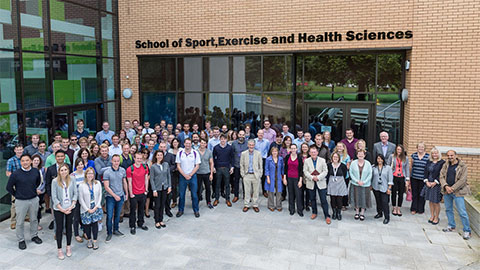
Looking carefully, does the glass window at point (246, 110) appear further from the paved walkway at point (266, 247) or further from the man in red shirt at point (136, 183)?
the man in red shirt at point (136, 183)

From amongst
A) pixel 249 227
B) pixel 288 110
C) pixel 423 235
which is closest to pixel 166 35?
pixel 288 110

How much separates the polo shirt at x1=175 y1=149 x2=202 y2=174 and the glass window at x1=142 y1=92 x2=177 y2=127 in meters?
5.54

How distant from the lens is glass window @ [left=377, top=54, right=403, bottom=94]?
12922 millimetres

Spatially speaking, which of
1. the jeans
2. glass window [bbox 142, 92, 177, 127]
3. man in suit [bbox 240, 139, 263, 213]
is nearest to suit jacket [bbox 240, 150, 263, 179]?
man in suit [bbox 240, 139, 263, 213]

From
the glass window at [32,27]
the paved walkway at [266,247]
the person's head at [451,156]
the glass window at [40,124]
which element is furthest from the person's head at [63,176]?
the person's head at [451,156]

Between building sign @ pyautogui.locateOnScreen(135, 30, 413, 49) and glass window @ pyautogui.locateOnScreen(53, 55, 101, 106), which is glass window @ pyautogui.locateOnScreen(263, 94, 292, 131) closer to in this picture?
building sign @ pyautogui.locateOnScreen(135, 30, 413, 49)

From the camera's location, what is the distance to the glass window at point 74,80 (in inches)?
489

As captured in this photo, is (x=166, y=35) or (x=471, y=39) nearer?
(x=471, y=39)

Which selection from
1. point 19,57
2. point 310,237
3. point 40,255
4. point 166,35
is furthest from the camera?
point 166,35

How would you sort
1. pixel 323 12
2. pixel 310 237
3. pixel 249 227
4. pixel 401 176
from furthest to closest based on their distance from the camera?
pixel 323 12
pixel 401 176
pixel 249 227
pixel 310 237

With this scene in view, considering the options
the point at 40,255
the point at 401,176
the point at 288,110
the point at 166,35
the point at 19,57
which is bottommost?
the point at 40,255

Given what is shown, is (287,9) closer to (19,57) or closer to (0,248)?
(19,57)

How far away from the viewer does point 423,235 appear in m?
8.90

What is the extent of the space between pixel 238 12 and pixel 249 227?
747cm
